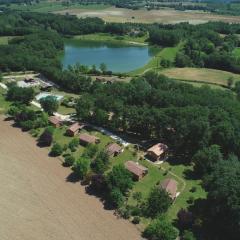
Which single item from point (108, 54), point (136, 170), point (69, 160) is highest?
point (136, 170)

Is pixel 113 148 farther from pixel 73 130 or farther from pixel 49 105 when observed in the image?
pixel 49 105

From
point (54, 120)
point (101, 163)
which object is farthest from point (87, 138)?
point (101, 163)

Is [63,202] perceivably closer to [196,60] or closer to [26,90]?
[26,90]

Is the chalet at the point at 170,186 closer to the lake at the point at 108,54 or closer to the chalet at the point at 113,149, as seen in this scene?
the chalet at the point at 113,149

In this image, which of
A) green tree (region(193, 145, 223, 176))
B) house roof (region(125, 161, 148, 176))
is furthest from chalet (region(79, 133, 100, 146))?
green tree (region(193, 145, 223, 176))

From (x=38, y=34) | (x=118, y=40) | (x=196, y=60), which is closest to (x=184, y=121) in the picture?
(x=196, y=60)

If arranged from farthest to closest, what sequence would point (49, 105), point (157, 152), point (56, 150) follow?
point (49, 105) < point (56, 150) < point (157, 152)

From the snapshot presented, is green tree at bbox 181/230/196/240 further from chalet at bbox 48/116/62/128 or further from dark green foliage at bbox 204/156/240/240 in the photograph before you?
chalet at bbox 48/116/62/128
